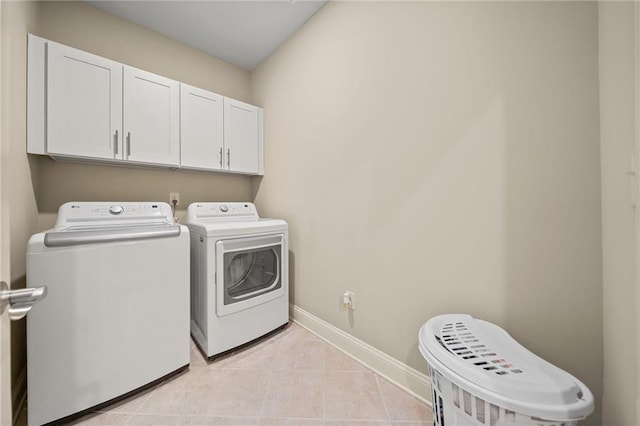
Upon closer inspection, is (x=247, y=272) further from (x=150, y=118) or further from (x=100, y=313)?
(x=150, y=118)

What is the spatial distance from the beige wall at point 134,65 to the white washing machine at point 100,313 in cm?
42

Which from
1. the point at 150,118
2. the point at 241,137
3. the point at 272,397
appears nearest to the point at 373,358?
the point at 272,397

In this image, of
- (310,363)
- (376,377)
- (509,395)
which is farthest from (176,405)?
(509,395)

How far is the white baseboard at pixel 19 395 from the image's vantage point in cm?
114

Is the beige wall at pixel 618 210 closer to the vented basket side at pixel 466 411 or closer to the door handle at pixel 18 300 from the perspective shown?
the vented basket side at pixel 466 411

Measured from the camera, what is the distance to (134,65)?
197cm

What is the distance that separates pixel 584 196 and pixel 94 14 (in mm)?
3234

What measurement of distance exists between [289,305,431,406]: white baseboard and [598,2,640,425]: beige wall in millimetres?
688

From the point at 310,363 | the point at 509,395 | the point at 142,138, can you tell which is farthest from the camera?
the point at 142,138

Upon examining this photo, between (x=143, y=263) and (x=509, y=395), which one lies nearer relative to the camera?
(x=509, y=395)

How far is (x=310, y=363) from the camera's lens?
5.13ft

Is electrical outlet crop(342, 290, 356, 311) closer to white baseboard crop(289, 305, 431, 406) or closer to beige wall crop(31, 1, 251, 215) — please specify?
white baseboard crop(289, 305, 431, 406)

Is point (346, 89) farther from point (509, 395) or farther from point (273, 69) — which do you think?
point (509, 395)

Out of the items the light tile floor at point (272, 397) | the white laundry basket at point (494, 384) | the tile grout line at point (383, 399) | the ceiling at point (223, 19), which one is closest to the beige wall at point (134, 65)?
the ceiling at point (223, 19)
